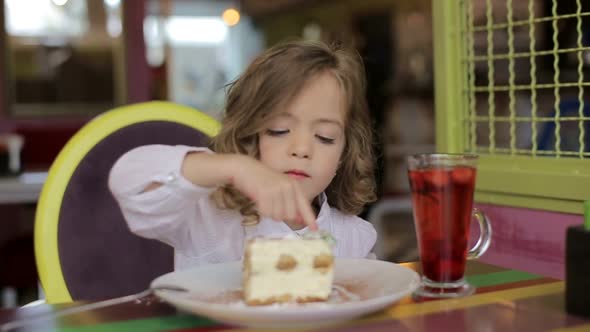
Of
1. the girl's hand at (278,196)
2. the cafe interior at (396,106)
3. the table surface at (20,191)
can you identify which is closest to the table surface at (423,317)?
the cafe interior at (396,106)

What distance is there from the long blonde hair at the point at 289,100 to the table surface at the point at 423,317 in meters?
0.42

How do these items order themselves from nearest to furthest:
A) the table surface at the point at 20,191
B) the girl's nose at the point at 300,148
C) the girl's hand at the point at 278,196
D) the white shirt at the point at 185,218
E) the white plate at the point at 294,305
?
the white plate at the point at 294,305, the girl's hand at the point at 278,196, the white shirt at the point at 185,218, the girl's nose at the point at 300,148, the table surface at the point at 20,191

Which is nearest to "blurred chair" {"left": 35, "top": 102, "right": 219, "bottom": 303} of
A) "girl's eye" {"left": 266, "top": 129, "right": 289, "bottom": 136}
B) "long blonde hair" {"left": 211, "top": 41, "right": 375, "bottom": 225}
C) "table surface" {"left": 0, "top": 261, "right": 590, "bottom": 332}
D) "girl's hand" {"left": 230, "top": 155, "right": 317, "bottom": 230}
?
"long blonde hair" {"left": 211, "top": 41, "right": 375, "bottom": 225}

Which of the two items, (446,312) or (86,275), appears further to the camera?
(86,275)

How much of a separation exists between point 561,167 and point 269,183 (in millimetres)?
710

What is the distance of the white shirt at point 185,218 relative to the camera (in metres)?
1.04

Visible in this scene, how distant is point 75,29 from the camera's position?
212 inches

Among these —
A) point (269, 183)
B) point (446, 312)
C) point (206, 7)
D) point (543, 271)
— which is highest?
point (206, 7)

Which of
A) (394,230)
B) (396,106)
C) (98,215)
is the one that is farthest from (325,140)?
(396,106)

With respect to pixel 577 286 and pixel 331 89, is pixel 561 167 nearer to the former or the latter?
pixel 331 89

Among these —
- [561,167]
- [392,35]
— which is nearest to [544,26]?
[392,35]

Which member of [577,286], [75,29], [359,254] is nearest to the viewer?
[577,286]

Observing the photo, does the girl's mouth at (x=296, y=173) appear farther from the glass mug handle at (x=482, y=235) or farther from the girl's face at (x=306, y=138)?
the glass mug handle at (x=482, y=235)

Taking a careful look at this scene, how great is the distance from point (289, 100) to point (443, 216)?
392 millimetres
